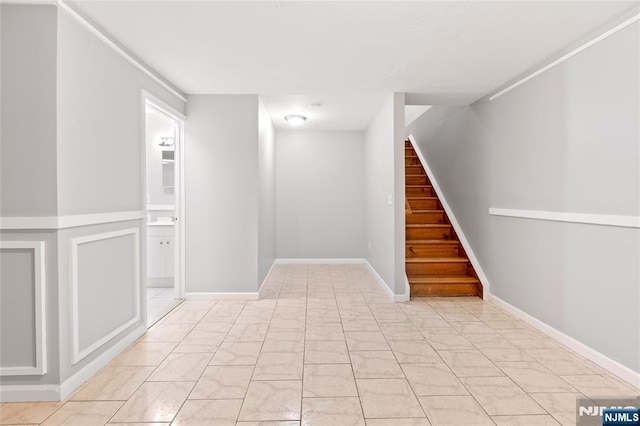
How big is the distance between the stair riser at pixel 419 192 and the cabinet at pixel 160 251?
3800mm

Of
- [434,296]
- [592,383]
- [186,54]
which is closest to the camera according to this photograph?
[592,383]

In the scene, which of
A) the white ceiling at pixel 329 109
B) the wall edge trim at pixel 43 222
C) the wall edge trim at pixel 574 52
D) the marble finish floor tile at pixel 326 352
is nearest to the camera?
the wall edge trim at pixel 43 222

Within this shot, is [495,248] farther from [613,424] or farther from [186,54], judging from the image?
[186,54]

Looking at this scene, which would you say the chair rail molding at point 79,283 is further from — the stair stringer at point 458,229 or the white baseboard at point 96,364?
the stair stringer at point 458,229

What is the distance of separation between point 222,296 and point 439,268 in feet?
9.18

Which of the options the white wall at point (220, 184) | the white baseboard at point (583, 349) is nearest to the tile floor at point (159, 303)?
the white wall at point (220, 184)

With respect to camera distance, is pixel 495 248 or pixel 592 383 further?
pixel 495 248

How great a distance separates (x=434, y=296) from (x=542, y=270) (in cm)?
140

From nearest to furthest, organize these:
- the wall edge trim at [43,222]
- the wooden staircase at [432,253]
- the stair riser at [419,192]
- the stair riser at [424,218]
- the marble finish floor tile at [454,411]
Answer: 1. the marble finish floor tile at [454,411]
2. the wall edge trim at [43,222]
3. the wooden staircase at [432,253]
4. the stair riser at [424,218]
5. the stair riser at [419,192]

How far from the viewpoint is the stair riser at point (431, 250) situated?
4.71 metres

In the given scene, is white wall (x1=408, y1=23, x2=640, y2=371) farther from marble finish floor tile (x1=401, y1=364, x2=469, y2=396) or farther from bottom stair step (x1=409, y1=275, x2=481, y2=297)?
marble finish floor tile (x1=401, y1=364, x2=469, y2=396)

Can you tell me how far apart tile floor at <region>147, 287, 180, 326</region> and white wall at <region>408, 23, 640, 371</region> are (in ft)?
12.1

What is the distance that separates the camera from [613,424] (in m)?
1.80

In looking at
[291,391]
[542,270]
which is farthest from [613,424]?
[291,391]
